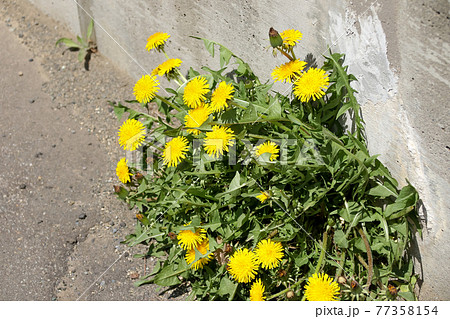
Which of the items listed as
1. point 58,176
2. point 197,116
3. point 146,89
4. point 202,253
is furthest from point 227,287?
point 58,176

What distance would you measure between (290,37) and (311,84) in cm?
23

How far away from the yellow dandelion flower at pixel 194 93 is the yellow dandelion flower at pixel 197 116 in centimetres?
3

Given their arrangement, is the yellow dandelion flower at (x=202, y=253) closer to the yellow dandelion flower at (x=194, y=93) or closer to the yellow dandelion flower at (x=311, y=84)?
the yellow dandelion flower at (x=194, y=93)

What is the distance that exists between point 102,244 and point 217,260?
0.74 metres

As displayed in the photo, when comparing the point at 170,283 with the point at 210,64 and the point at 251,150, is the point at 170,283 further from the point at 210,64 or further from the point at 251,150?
the point at 210,64

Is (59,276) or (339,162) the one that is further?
(59,276)

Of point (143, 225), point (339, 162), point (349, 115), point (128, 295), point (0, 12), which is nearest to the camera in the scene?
point (339, 162)

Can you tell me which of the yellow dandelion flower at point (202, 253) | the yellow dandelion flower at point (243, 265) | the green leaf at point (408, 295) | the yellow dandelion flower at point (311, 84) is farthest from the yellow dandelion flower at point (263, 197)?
the green leaf at point (408, 295)

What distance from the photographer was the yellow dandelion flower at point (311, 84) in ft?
8.07

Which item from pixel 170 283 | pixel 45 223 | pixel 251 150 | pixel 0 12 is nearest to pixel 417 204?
pixel 251 150

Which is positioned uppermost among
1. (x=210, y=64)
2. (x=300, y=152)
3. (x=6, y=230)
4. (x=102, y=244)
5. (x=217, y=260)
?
(x=300, y=152)

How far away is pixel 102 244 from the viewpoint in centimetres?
305

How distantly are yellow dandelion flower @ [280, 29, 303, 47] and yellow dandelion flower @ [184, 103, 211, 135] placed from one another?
46 cm

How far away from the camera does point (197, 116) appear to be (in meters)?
2.57
